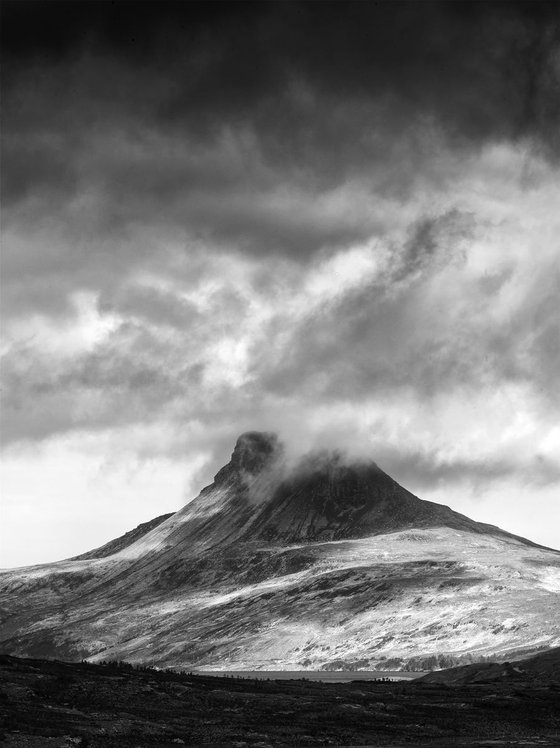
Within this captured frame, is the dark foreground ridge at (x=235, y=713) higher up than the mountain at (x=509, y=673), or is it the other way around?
the dark foreground ridge at (x=235, y=713)

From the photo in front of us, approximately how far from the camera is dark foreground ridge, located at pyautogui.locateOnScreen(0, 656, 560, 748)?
72500mm

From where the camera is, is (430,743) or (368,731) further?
(368,731)

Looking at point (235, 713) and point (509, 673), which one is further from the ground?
point (235, 713)

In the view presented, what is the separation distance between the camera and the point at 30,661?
114m

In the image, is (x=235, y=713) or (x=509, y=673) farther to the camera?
(x=509, y=673)

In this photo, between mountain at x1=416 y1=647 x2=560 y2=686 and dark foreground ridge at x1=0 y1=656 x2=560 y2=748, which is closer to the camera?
dark foreground ridge at x1=0 y1=656 x2=560 y2=748

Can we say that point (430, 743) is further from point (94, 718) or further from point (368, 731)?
point (94, 718)

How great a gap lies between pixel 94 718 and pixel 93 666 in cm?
4290

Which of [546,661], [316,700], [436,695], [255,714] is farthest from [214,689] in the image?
[546,661]

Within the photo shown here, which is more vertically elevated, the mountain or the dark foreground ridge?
the dark foreground ridge

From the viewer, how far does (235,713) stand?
303 ft

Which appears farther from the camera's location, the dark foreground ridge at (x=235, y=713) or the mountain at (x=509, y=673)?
the mountain at (x=509, y=673)

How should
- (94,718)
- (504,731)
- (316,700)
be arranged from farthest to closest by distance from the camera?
(316,700) < (504,731) < (94,718)

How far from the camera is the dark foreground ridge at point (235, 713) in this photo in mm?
72500
